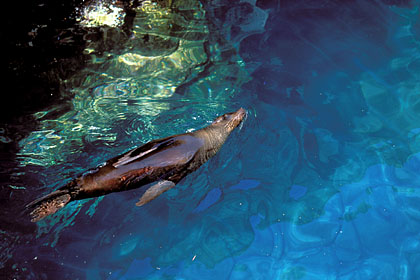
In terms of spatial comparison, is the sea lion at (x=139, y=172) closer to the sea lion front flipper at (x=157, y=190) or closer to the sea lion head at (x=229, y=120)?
the sea lion front flipper at (x=157, y=190)

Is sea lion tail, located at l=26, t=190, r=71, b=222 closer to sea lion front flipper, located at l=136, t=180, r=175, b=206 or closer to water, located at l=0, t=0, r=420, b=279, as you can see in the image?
sea lion front flipper, located at l=136, t=180, r=175, b=206

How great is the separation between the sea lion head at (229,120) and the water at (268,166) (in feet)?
1.01

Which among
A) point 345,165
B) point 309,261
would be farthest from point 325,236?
point 345,165

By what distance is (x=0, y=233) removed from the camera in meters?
4.55

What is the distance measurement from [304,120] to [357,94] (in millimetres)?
944

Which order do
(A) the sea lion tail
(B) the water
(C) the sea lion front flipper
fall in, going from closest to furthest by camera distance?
(A) the sea lion tail < (C) the sea lion front flipper < (B) the water

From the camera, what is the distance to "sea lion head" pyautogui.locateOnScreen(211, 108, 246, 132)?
373 cm

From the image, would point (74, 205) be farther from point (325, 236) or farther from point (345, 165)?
point (345, 165)

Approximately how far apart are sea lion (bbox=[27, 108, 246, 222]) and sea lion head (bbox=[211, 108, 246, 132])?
596 millimetres

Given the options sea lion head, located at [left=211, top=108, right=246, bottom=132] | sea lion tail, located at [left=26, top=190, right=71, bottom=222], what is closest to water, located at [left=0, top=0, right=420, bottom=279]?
sea lion head, located at [left=211, top=108, right=246, bottom=132]

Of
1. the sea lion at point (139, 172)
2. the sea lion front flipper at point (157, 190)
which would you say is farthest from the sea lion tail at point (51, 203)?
the sea lion front flipper at point (157, 190)

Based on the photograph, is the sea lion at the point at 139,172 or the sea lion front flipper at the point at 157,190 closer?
the sea lion at the point at 139,172

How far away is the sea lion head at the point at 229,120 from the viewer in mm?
3732

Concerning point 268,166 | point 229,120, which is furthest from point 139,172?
point 268,166
